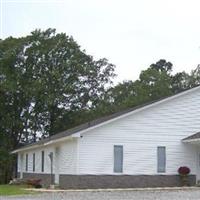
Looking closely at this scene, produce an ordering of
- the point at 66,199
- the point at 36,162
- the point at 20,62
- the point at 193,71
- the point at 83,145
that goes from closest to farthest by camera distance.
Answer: the point at 66,199 < the point at 83,145 < the point at 36,162 < the point at 20,62 < the point at 193,71

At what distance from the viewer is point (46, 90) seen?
58.2m

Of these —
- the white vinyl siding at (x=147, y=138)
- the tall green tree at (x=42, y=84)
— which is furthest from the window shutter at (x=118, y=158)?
the tall green tree at (x=42, y=84)

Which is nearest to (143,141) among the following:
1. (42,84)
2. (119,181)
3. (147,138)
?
(147,138)

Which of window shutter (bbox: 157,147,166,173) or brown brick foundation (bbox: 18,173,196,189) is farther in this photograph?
window shutter (bbox: 157,147,166,173)

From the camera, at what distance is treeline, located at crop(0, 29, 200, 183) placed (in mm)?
58625

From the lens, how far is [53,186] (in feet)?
117

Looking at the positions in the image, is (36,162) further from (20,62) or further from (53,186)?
(20,62)

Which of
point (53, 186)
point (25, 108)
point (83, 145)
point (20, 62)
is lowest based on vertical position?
point (53, 186)

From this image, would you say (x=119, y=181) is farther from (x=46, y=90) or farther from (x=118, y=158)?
(x=46, y=90)

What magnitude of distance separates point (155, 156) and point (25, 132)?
1129 inches

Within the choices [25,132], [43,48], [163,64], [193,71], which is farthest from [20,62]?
[163,64]

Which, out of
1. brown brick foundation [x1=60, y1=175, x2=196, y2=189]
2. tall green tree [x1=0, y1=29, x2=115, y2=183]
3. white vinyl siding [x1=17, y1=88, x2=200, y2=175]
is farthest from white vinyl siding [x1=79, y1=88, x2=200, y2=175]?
tall green tree [x1=0, y1=29, x2=115, y2=183]

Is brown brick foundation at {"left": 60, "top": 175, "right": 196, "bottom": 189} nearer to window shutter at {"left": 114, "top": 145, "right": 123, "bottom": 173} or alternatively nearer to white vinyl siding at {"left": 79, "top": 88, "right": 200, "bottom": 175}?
white vinyl siding at {"left": 79, "top": 88, "right": 200, "bottom": 175}

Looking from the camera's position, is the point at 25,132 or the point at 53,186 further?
the point at 25,132
